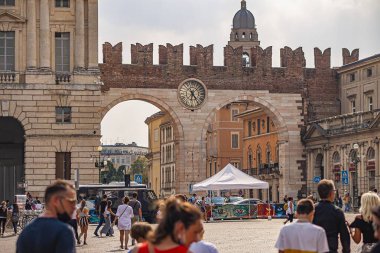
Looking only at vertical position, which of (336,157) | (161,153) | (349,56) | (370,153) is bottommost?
(336,157)

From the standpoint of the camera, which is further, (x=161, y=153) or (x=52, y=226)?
(x=161, y=153)

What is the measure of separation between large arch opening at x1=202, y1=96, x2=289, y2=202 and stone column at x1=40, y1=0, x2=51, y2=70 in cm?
1337

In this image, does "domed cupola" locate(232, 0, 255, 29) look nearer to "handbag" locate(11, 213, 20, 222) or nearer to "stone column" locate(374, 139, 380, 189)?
"stone column" locate(374, 139, 380, 189)

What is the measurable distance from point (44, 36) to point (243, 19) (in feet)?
219

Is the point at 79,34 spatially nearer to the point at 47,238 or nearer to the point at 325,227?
the point at 325,227

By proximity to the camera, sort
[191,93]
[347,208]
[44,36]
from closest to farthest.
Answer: [44,36], [347,208], [191,93]

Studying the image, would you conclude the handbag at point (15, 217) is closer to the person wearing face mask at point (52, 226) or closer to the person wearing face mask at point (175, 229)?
the person wearing face mask at point (52, 226)

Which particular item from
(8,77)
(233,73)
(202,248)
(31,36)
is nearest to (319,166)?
(233,73)

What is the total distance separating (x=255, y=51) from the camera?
7044 centimetres

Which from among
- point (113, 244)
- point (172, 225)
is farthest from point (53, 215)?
point (113, 244)

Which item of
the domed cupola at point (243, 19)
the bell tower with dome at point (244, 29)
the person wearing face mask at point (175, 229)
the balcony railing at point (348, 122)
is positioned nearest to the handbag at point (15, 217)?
the balcony railing at point (348, 122)

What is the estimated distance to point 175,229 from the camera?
7.81m

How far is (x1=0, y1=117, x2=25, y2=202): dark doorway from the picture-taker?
5794 centimetres

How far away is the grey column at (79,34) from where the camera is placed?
57312 millimetres
